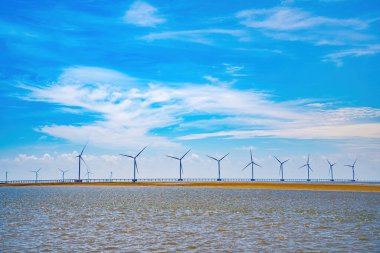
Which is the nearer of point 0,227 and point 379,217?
point 0,227

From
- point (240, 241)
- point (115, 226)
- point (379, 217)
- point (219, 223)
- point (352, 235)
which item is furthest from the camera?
point (379, 217)

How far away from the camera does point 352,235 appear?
35.2 meters

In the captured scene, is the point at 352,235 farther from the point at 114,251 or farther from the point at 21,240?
the point at 21,240

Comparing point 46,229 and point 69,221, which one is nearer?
point 46,229


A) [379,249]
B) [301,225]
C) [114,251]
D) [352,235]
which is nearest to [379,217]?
[301,225]

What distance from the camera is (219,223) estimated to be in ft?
149

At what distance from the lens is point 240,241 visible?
3262cm

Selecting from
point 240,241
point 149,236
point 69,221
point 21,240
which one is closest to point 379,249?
point 240,241

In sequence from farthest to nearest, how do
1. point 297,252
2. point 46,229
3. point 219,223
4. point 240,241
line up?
point 219,223
point 46,229
point 240,241
point 297,252

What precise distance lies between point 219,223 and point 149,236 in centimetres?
1188

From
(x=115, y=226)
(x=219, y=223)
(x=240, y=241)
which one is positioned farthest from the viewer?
(x=219, y=223)

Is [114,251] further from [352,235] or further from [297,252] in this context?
[352,235]

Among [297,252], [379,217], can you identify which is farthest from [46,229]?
[379,217]

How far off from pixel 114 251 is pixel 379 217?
35.0 m
